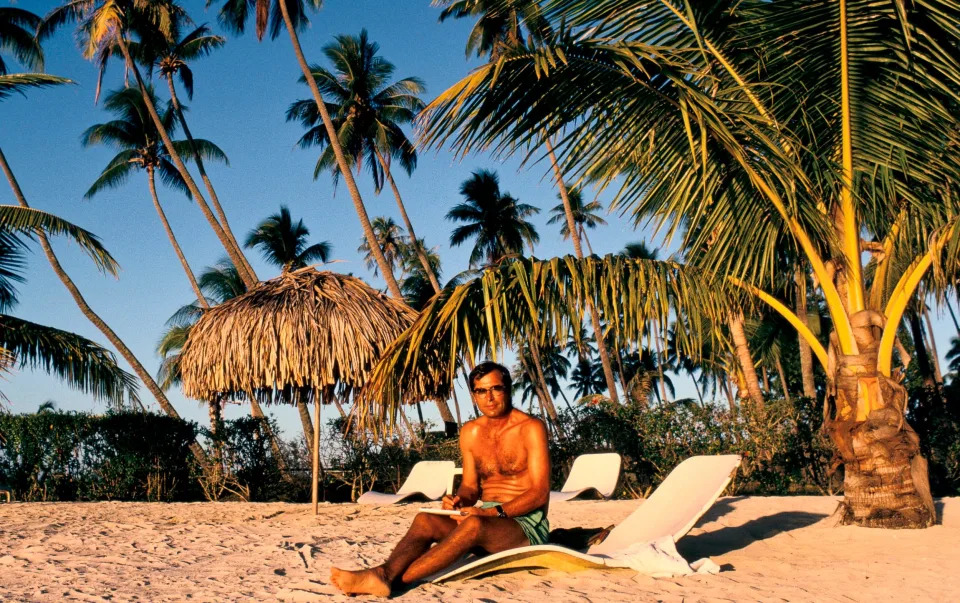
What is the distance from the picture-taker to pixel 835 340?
634cm

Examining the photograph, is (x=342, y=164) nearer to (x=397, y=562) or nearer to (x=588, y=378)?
(x=397, y=562)

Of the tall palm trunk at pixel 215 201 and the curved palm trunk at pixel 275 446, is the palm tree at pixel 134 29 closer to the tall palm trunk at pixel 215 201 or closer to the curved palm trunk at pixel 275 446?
the tall palm trunk at pixel 215 201

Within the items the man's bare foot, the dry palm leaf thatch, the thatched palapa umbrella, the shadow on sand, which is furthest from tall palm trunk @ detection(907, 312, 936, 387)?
the man's bare foot

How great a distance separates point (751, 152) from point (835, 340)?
1735 millimetres

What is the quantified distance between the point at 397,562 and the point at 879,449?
378cm

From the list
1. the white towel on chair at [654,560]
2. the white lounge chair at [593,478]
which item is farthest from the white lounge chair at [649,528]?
the white lounge chair at [593,478]

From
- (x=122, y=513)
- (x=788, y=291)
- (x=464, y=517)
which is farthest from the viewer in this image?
(x=122, y=513)

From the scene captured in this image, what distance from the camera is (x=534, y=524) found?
4461mm

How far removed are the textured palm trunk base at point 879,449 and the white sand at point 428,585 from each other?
16cm

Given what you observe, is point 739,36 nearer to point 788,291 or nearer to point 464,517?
point 788,291

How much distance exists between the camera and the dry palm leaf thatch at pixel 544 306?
606cm

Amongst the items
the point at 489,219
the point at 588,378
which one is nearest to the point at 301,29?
the point at 489,219

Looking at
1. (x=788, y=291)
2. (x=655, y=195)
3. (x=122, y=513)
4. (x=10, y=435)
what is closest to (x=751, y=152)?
(x=655, y=195)

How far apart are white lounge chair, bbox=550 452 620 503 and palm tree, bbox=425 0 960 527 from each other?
2.72 metres
